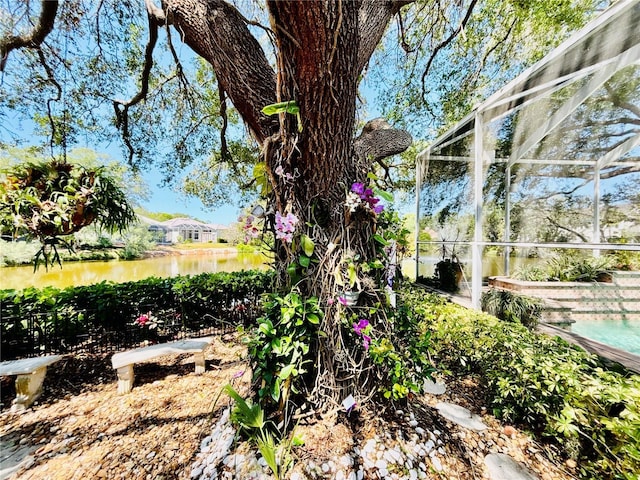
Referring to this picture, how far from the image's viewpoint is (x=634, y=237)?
2.98 meters

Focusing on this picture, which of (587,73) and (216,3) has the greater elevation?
(587,73)

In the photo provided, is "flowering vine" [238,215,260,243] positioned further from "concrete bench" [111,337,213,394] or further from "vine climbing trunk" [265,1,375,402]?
"concrete bench" [111,337,213,394]

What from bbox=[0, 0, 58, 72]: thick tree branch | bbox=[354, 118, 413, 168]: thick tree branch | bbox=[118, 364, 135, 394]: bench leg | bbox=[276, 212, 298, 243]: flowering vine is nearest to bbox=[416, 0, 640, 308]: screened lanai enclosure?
bbox=[354, 118, 413, 168]: thick tree branch

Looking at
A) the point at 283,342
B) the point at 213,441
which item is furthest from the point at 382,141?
the point at 213,441

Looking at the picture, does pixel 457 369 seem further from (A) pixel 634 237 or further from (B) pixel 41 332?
(B) pixel 41 332

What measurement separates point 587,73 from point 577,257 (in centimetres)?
283

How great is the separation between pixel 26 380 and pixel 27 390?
9 cm

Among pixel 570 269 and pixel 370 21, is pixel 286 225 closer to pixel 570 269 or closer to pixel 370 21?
pixel 370 21

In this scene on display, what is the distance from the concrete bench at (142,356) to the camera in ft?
7.13

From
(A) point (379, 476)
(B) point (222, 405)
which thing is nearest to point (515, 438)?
(A) point (379, 476)

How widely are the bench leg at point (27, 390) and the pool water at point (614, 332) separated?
5701mm

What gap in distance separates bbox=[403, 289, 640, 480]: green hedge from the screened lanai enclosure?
123cm

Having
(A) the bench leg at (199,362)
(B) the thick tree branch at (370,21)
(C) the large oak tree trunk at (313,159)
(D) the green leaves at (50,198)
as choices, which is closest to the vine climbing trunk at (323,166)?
(C) the large oak tree trunk at (313,159)

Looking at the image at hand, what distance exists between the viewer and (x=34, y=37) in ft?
9.00
